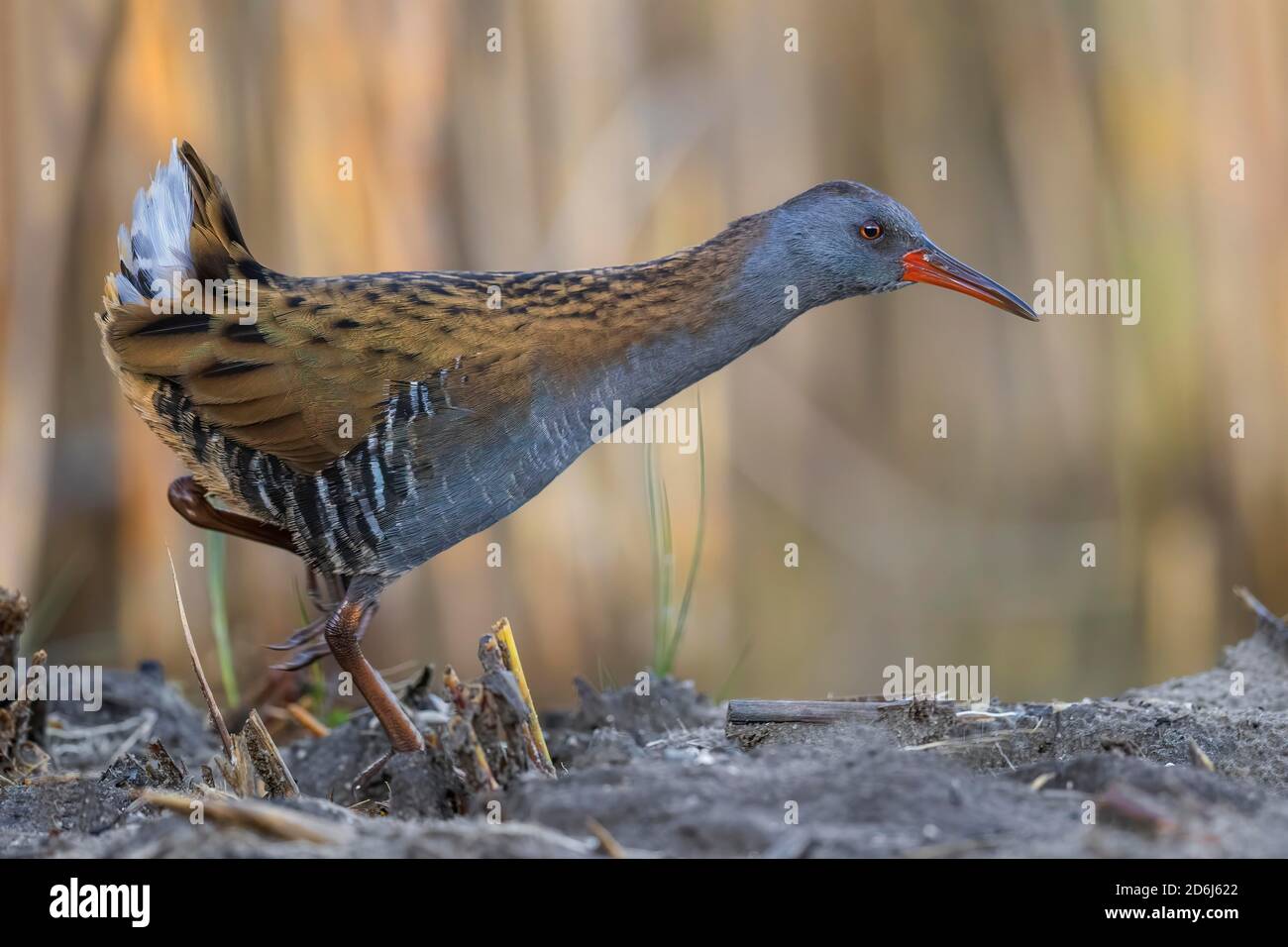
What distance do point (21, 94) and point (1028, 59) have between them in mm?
4100

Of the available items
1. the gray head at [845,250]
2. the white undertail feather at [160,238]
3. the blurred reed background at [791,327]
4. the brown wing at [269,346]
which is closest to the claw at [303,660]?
the brown wing at [269,346]

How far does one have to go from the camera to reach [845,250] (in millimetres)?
3877

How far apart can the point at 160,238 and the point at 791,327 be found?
10.2ft

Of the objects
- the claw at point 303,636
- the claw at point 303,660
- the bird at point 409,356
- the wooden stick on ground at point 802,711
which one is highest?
the bird at point 409,356

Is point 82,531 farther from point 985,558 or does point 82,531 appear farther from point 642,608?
point 985,558

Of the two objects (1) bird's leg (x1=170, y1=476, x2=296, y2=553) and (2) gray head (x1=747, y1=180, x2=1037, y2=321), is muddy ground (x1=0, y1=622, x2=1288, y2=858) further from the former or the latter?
(2) gray head (x1=747, y1=180, x2=1037, y2=321)

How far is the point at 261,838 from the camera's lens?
2.37 metres

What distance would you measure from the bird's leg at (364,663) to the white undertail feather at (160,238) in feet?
3.08

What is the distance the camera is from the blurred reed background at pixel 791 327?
556 centimetres

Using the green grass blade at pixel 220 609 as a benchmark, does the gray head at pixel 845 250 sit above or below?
above

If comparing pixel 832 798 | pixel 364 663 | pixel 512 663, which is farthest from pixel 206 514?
pixel 832 798

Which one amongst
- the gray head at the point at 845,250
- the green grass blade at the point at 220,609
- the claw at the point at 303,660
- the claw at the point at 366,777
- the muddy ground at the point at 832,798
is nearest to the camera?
the muddy ground at the point at 832,798

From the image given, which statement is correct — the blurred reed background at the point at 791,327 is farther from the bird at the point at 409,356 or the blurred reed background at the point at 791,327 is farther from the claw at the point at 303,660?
the bird at the point at 409,356

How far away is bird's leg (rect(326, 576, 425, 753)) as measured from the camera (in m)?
3.60
